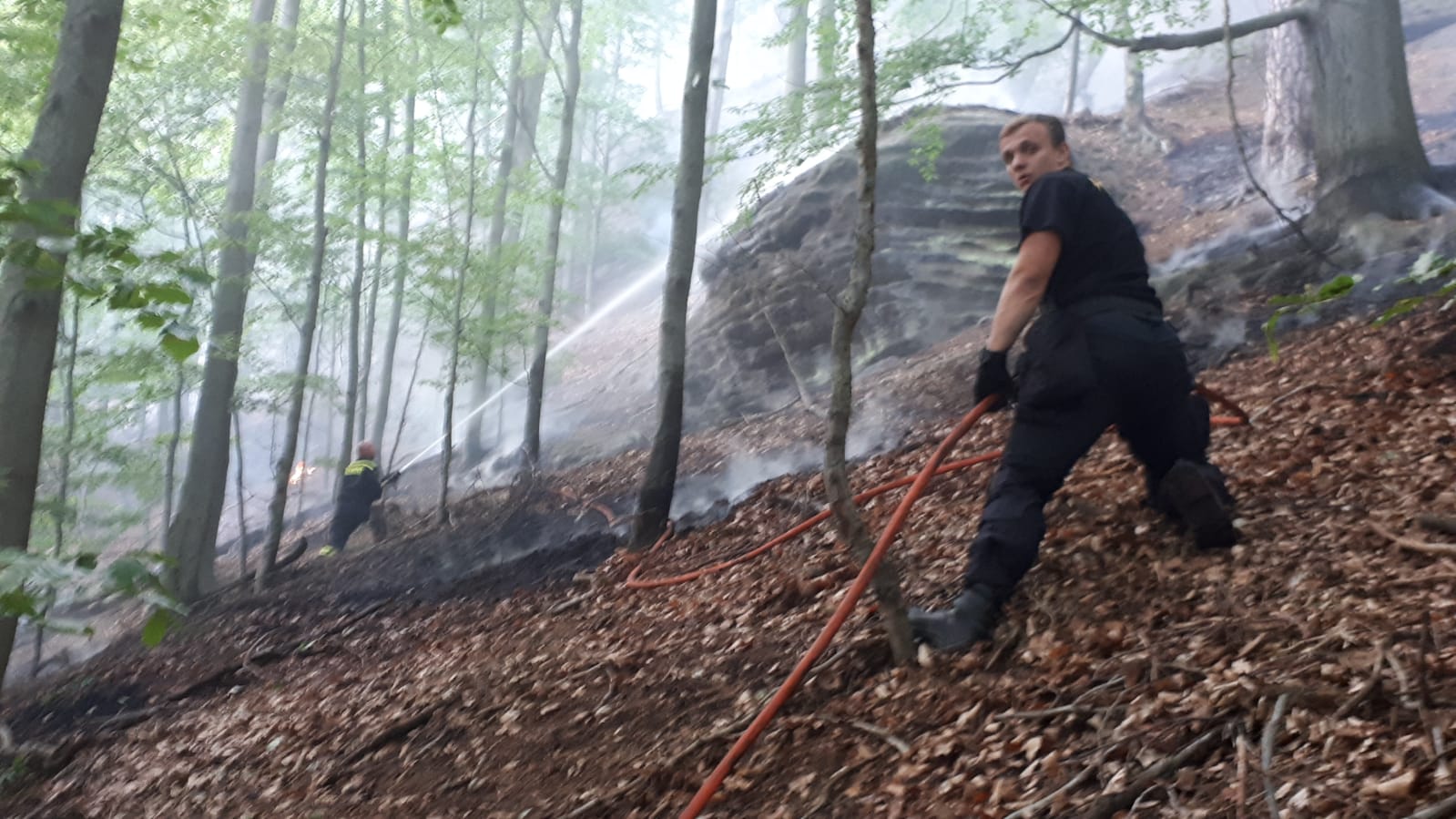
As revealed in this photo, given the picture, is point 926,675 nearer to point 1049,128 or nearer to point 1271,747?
point 1271,747

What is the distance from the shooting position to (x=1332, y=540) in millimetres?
3771

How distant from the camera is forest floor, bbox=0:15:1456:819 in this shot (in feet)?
8.83

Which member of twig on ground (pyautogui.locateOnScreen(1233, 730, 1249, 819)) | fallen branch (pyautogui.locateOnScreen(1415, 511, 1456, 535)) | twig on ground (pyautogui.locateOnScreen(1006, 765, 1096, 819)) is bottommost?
twig on ground (pyautogui.locateOnScreen(1006, 765, 1096, 819))

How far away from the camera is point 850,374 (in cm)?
385

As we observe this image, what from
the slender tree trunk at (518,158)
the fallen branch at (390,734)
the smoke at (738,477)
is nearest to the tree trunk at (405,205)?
the slender tree trunk at (518,158)

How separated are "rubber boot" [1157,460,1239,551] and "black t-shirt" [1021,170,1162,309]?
0.69 m

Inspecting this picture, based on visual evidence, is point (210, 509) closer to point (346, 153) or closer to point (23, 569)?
point (346, 153)

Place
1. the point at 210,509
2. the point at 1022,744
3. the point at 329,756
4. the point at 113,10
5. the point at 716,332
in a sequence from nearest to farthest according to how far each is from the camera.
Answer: the point at 1022,744 → the point at 113,10 → the point at 329,756 → the point at 210,509 → the point at 716,332

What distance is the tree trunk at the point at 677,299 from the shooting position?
8.52 metres

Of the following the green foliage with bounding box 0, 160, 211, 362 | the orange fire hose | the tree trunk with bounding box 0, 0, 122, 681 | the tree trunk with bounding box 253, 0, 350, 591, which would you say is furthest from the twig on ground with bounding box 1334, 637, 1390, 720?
the tree trunk with bounding box 253, 0, 350, 591

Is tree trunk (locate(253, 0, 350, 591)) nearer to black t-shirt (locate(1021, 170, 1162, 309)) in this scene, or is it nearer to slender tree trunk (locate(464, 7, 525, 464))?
slender tree trunk (locate(464, 7, 525, 464))

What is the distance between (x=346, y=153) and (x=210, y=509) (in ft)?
18.6

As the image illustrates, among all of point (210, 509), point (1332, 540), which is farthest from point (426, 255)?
point (1332, 540)

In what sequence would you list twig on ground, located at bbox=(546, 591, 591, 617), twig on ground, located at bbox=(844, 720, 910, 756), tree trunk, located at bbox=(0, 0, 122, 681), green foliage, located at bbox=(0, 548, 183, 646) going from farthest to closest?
twig on ground, located at bbox=(546, 591, 591, 617)
tree trunk, located at bbox=(0, 0, 122, 681)
twig on ground, located at bbox=(844, 720, 910, 756)
green foliage, located at bbox=(0, 548, 183, 646)
